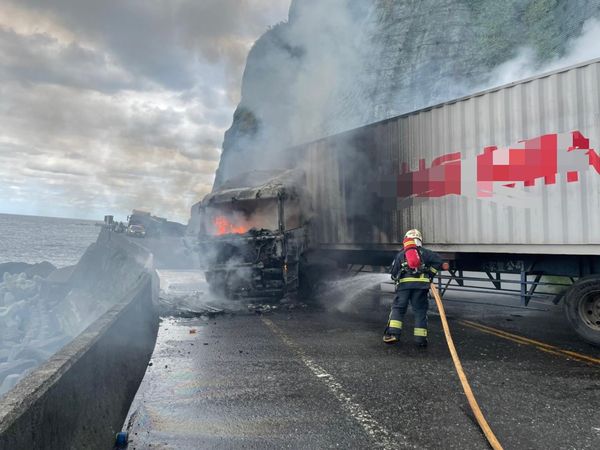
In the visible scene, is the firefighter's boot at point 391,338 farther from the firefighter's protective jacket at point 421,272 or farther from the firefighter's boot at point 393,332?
the firefighter's protective jacket at point 421,272

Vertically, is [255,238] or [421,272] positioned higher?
[255,238]

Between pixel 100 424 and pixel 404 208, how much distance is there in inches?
275

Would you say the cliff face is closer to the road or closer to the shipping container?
→ the shipping container

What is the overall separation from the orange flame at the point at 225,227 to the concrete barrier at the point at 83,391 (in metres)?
4.44

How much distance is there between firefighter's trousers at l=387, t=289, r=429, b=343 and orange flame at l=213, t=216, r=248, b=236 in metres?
4.60

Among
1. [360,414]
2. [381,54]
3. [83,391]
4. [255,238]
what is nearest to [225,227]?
[255,238]

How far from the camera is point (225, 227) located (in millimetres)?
10156

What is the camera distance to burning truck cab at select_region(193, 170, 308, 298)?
30.6ft

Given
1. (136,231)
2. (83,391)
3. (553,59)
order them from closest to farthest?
(83,391)
(553,59)
(136,231)

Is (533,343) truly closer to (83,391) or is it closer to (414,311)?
(414,311)

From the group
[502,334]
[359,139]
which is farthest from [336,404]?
[359,139]

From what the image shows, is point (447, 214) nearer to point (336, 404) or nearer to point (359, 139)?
point (359, 139)

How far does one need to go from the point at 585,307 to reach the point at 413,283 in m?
2.49

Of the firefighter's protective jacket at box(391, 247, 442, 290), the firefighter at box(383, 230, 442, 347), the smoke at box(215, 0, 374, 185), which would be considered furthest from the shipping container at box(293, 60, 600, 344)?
the smoke at box(215, 0, 374, 185)
